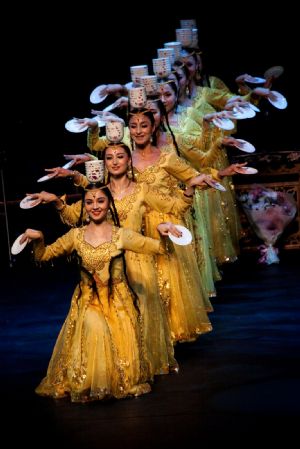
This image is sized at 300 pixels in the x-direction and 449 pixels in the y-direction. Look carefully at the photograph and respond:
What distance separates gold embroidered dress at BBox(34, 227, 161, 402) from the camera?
583 centimetres

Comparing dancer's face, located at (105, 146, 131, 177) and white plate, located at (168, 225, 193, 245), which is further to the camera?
dancer's face, located at (105, 146, 131, 177)

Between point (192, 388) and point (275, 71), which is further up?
point (275, 71)

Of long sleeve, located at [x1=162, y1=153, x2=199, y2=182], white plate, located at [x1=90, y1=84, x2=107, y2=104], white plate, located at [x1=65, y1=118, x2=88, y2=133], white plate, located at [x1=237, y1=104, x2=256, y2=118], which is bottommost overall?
long sleeve, located at [x1=162, y1=153, x2=199, y2=182]

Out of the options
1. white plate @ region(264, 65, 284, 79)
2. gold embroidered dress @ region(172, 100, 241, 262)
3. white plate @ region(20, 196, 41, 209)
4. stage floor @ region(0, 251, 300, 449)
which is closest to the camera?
stage floor @ region(0, 251, 300, 449)

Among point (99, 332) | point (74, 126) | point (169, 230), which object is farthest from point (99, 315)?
point (74, 126)

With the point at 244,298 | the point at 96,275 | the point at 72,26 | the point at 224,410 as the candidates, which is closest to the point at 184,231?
the point at 96,275

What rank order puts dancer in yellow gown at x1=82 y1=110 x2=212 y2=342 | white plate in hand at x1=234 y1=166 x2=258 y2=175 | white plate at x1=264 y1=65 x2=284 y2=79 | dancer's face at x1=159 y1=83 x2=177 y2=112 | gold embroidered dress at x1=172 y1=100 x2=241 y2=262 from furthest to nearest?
white plate at x1=264 y1=65 x2=284 y2=79
gold embroidered dress at x1=172 y1=100 x2=241 y2=262
dancer's face at x1=159 y1=83 x2=177 y2=112
dancer in yellow gown at x1=82 y1=110 x2=212 y2=342
white plate in hand at x1=234 y1=166 x2=258 y2=175

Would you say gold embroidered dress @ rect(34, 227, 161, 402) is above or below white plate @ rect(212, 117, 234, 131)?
below

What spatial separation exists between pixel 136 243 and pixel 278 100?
2.53 m

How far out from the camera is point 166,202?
21.9 feet

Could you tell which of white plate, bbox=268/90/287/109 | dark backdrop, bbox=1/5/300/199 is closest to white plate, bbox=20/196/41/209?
white plate, bbox=268/90/287/109

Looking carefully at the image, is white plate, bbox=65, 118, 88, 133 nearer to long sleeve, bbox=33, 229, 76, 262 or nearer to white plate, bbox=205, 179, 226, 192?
white plate, bbox=205, 179, 226, 192

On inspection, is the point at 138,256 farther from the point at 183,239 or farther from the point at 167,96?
the point at 167,96

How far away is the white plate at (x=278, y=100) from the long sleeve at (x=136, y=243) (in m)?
2.37
